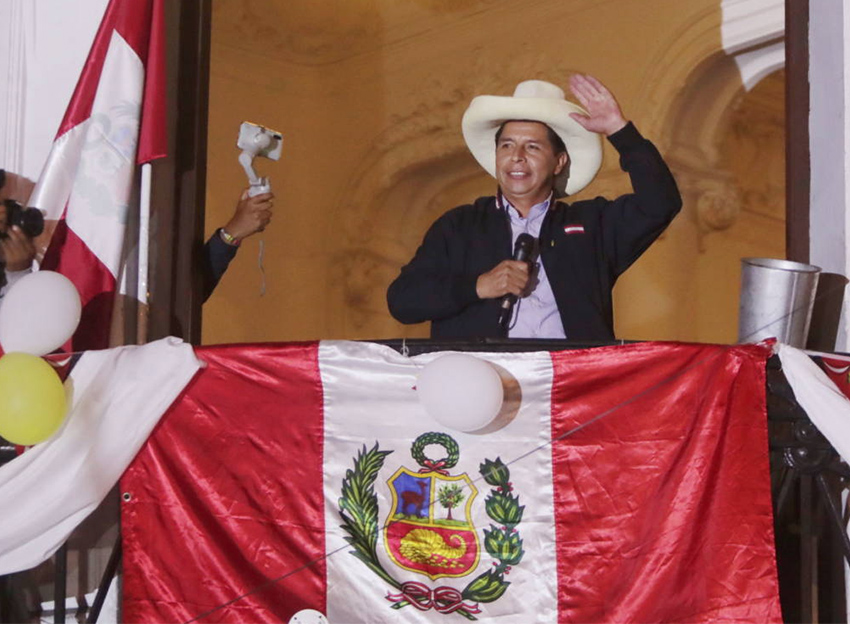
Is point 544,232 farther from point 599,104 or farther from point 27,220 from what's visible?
point 27,220

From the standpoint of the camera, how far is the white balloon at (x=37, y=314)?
9.70 ft

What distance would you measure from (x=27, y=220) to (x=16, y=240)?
6cm

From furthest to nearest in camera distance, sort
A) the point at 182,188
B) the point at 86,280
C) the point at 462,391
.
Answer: the point at 182,188 → the point at 86,280 → the point at 462,391

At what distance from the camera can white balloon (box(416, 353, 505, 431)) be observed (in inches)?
110

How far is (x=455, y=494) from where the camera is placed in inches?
119

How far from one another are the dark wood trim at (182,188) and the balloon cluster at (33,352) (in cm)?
68

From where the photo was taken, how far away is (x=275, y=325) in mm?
7465

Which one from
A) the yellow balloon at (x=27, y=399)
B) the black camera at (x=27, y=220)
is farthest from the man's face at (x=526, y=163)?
the yellow balloon at (x=27, y=399)

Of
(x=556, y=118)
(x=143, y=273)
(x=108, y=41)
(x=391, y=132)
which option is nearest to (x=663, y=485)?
(x=556, y=118)

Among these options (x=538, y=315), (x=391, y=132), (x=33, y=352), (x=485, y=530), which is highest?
(x=391, y=132)

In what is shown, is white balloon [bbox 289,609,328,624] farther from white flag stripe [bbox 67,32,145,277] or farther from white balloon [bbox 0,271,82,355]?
white flag stripe [bbox 67,32,145,277]

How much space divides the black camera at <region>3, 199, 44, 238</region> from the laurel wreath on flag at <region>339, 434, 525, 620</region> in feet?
3.74

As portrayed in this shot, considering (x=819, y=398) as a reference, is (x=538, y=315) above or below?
above

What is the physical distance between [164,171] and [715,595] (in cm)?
207
